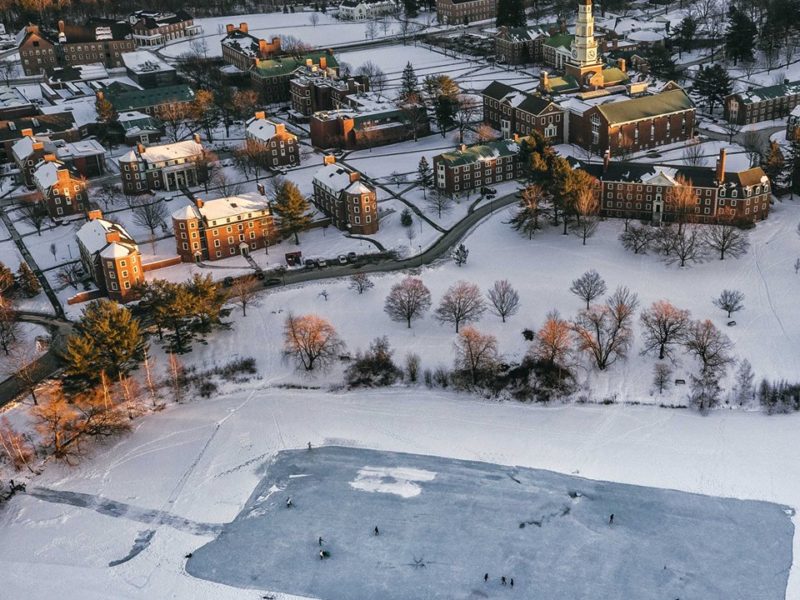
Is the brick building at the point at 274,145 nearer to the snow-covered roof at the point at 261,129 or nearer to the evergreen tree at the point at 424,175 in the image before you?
the snow-covered roof at the point at 261,129

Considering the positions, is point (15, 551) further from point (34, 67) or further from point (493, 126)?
point (34, 67)

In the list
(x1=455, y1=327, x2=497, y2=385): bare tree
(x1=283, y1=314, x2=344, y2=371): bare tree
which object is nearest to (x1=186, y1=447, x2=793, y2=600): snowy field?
(x1=455, y1=327, x2=497, y2=385): bare tree

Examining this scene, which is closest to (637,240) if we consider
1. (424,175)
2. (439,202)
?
(439,202)

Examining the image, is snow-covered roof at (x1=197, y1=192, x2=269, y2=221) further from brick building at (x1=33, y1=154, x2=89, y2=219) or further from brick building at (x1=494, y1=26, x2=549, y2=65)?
brick building at (x1=494, y1=26, x2=549, y2=65)

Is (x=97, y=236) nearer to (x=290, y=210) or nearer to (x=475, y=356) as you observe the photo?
(x=290, y=210)

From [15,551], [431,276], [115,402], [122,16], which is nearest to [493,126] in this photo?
[431,276]

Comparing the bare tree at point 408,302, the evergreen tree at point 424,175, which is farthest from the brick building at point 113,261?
the evergreen tree at point 424,175
